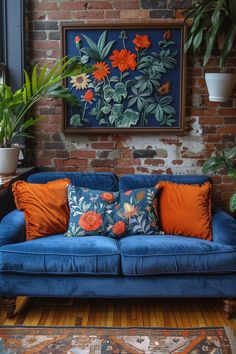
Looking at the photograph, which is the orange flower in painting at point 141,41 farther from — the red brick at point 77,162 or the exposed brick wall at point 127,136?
the red brick at point 77,162

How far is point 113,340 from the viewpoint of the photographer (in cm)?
220

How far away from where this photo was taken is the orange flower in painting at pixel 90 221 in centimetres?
267

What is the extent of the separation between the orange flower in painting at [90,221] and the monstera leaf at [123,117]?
845 mm

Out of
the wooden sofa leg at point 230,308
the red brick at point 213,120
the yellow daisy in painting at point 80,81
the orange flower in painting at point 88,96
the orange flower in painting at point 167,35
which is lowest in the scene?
the wooden sofa leg at point 230,308

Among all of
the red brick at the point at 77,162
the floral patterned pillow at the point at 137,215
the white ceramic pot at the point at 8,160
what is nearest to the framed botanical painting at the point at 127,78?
the red brick at the point at 77,162

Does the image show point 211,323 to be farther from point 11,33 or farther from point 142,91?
point 11,33

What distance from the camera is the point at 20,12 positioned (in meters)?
3.06

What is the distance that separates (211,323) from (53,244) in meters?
1.06

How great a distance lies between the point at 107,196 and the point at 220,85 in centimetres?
115

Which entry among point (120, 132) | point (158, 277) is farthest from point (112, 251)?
point (120, 132)

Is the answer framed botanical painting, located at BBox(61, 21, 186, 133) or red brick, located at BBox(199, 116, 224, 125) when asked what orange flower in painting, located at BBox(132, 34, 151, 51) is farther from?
red brick, located at BBox(199, 116, 224, 125)

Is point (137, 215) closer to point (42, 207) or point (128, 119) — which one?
point (42, 207)

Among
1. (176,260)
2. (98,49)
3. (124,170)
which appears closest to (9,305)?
(176,260)

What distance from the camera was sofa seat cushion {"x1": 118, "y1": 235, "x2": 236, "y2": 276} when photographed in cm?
236
